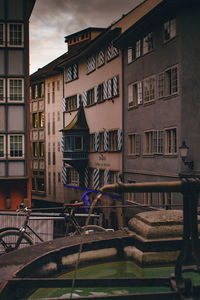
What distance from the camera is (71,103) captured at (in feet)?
137

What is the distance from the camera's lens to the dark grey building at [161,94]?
21078 millimetres

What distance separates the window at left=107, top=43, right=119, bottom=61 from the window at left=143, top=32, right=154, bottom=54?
4853 mm


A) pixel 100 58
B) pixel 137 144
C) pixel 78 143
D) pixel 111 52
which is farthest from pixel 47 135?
pixel 137 144

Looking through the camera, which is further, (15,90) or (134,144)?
(134,144)

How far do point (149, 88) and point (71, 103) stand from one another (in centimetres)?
1732

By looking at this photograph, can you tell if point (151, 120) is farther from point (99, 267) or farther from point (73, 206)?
point (99, 267)

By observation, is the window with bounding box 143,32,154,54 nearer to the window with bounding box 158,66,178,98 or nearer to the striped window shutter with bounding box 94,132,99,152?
the window with bounding box 158,66,178,98

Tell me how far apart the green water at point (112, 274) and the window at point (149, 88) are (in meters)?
18.9

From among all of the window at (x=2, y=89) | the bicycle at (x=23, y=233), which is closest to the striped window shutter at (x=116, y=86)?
the window at (x=2, y=89)

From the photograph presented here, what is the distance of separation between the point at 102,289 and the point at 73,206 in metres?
4.42

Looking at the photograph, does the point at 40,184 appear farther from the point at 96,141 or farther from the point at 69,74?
the point at 96,141

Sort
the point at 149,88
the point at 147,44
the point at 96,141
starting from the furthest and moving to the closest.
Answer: the point at 96,141 < the point at 147,44 < the point at 149,88

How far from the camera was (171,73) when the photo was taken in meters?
22.5

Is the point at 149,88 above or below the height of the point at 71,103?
below
